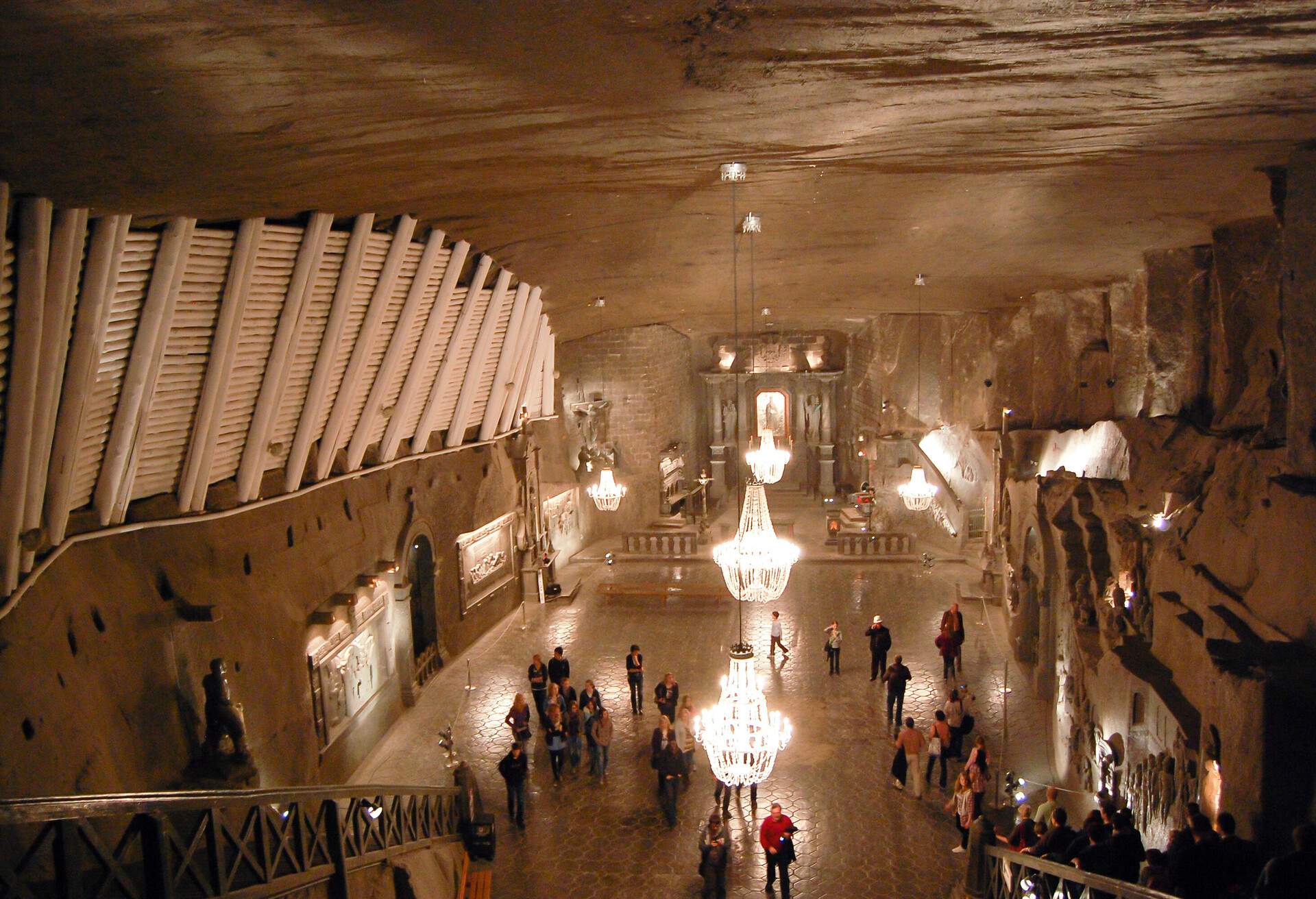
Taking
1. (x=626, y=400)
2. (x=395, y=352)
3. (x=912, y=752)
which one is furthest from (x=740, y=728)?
(x=626, y=400)

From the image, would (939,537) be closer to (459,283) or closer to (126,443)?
(459,283)

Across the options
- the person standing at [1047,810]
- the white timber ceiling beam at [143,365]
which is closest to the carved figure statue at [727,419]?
the person standing at [1047,810]

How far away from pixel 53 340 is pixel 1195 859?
6794 millimetres

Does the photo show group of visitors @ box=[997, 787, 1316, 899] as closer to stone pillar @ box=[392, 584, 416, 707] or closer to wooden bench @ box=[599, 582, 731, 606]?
stone pillar @ box=[392, 584, 416, 707]

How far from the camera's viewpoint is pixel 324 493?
32.7 ft

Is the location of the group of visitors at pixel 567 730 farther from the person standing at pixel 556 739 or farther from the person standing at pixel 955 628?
the person standing at pixel 955 628

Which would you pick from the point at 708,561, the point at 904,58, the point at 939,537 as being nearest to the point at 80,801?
the point at 904,58

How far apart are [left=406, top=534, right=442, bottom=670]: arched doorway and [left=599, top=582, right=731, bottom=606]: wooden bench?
→ 153 inches

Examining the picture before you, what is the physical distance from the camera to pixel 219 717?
7137 mm

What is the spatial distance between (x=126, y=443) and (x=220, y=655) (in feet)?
8.25

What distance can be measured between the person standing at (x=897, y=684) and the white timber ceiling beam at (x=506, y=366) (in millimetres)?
6203

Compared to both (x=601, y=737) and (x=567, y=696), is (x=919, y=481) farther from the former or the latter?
(x=601, y=737)

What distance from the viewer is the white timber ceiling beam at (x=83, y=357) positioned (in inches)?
200

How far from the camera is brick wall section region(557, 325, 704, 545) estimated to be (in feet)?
65.3
